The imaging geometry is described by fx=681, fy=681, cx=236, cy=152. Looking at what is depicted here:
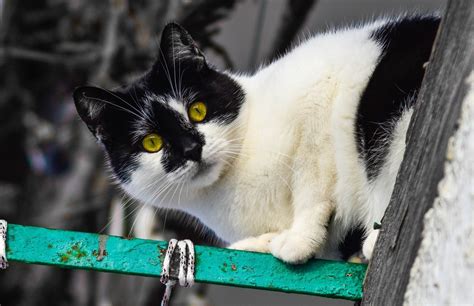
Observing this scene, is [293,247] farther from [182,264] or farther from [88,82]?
[88,82]

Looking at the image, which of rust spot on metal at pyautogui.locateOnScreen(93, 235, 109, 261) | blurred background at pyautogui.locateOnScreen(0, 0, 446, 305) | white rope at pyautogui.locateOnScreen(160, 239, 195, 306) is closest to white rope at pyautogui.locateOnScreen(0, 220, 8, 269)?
rust spot on metal at pyautogui.locateOnScreen(93, 235, 109, 261)

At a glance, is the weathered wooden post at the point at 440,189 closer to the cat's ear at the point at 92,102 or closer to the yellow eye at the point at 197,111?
the yellow eye at the point at 197,111

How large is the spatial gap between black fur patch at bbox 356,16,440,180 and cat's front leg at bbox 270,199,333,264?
144mm

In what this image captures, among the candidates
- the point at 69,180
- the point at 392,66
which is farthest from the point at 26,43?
the point at 392,66

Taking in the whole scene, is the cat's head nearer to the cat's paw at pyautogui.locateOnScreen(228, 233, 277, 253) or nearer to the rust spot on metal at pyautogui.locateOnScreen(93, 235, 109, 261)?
the cat's paw at pyautogui.locateOnScreen(228, 233, 277, 253)

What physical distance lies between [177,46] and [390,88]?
0.61 meters

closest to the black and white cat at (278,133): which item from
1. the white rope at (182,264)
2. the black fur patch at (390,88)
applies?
the black fur patch at (390,88)

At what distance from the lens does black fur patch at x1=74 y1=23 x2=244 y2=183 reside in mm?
1573

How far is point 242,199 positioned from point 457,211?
73 centimetres

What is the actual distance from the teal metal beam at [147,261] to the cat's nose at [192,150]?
34cm

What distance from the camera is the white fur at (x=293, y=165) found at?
1.35 m

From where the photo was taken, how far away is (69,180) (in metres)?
3.77

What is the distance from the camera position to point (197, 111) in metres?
1.60

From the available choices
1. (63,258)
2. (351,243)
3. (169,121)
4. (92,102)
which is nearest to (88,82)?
(92,102)
